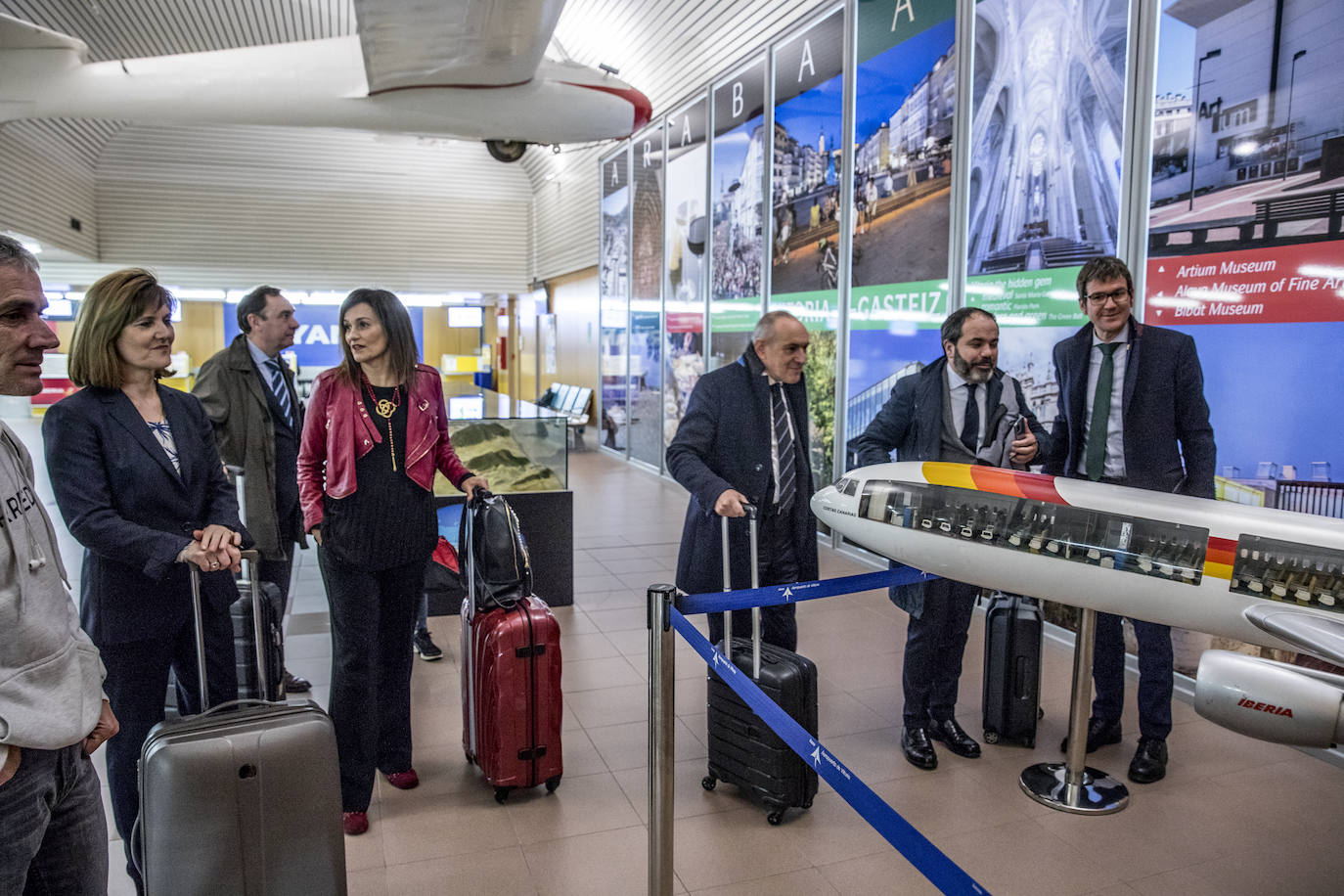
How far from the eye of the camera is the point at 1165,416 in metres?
3.24

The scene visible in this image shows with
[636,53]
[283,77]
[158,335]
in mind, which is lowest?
[158,335]

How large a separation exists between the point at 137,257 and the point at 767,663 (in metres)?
19.0

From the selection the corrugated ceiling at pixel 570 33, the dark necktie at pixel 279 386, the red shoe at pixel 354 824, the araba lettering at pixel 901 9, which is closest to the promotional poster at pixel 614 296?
the corrugated ceiling at pixel 570 33

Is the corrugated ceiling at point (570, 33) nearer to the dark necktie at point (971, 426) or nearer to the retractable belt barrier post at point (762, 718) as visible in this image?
the dark necktie at point (971, 426)

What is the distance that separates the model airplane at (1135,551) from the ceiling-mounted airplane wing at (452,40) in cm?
506

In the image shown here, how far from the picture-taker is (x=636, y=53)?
37.5 ft

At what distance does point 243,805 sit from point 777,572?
191 cm

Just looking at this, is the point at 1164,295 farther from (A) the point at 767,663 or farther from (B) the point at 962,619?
(A) the point at 767,663

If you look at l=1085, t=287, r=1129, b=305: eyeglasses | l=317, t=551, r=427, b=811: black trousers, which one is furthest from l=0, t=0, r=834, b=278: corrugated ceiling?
l=317, t=551, r=427, b=811: black trousers

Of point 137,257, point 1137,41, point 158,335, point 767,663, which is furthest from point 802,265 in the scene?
point 137,257

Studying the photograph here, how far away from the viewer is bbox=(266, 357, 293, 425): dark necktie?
3.68 m

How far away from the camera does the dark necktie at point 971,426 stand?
10.9 feet

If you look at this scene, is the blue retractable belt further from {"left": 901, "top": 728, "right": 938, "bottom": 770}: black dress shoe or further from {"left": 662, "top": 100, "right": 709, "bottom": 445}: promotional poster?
{"left": 662, "top": 100, "right": 709, "bottom": 445}: promotional poster

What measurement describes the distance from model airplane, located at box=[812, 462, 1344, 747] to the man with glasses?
84 centimetres
